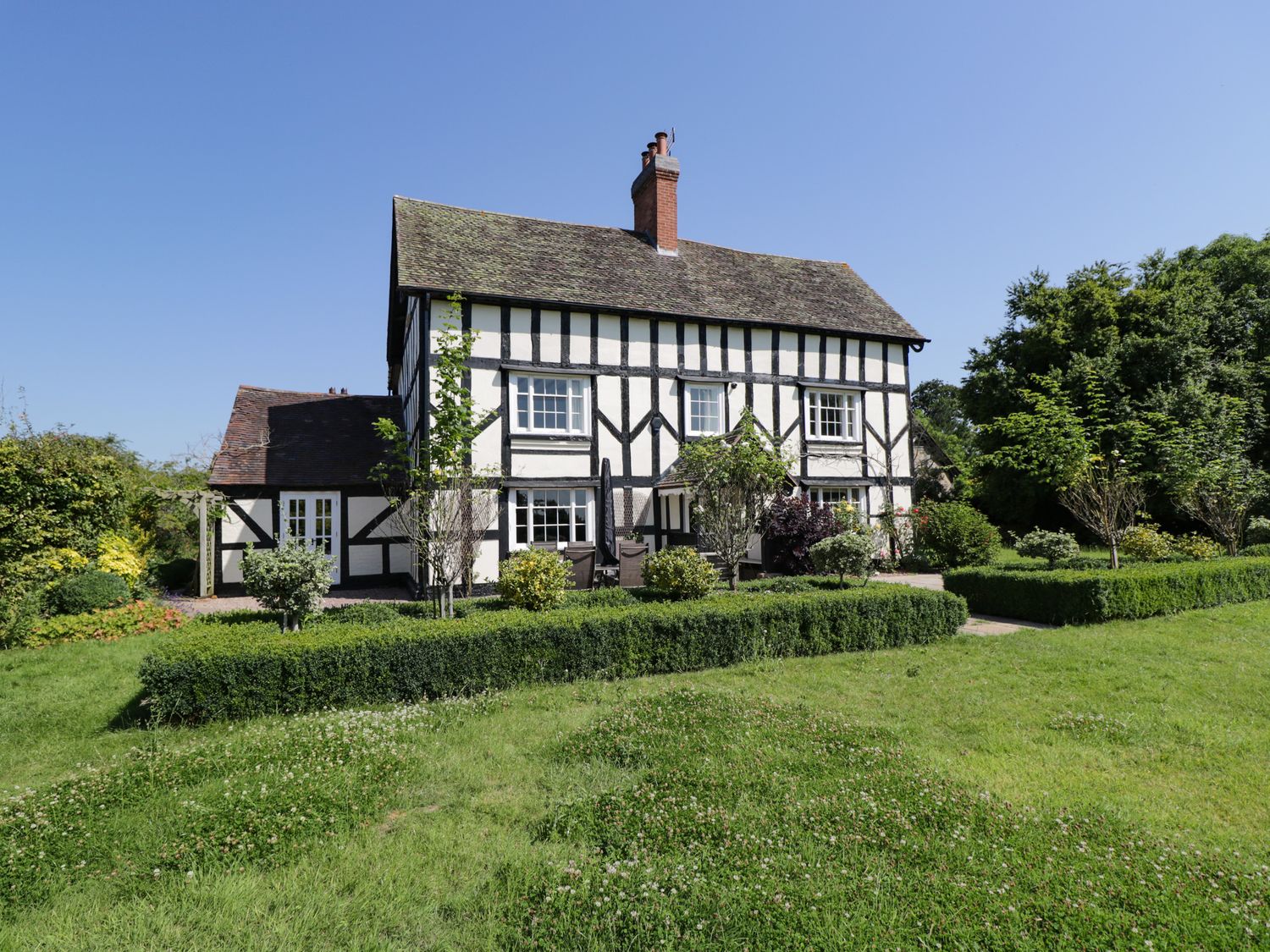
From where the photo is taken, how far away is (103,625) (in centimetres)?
1034

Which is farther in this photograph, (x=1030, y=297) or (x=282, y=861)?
(x=1030, y=297)

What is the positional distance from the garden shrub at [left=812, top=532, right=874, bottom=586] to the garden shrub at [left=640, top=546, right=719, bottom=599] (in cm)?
206

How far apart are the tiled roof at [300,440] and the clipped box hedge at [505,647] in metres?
8.65

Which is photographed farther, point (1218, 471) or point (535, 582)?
point (1218, 471)

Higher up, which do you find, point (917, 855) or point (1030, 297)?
point (1030, 297)

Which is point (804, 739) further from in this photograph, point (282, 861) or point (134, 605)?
point (134, 605)

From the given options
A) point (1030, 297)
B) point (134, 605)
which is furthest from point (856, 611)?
point (1030, 297)

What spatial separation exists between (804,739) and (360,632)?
4712 mm

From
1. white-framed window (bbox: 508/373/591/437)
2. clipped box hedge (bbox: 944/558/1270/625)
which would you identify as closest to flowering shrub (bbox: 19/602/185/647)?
white-framed window (bbox: 508/373/591/437)

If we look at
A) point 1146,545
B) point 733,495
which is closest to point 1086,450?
point 1146,545

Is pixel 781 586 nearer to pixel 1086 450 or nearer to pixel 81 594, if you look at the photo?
pixel 1086 450

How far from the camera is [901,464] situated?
64.0ft

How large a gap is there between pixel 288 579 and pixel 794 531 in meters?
11.0

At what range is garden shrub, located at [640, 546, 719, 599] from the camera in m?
10.3
